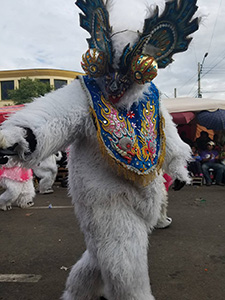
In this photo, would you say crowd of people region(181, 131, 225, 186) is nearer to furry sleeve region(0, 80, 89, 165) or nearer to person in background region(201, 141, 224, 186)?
person in background region(201, 141, 224, 186)

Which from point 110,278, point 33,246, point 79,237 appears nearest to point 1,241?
point 33,246

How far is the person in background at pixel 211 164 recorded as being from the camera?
24.0 ft

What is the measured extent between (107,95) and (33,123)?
0.49m

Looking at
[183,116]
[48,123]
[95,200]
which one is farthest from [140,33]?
[183,116]

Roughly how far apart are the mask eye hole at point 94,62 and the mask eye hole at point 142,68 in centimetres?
18

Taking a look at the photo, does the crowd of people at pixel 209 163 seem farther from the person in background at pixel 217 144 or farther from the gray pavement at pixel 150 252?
the gray pavement at pixel 150 252

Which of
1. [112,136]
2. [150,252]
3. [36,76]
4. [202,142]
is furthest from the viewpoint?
[36,76]

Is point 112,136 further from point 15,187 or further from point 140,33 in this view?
point 15,187

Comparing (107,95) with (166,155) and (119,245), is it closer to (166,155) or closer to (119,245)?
(166,155)

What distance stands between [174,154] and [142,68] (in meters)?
0.72

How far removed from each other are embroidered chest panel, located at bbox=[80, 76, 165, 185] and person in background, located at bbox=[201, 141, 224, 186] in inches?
237

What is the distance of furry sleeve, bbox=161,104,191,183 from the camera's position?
79.3 inches

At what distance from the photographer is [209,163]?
24.7ft

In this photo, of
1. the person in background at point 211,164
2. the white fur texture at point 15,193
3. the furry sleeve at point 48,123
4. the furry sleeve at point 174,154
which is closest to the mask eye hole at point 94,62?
the furry sleeve at point 48,123
